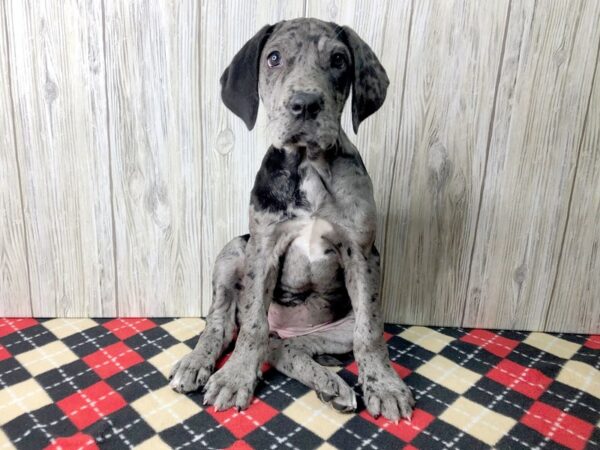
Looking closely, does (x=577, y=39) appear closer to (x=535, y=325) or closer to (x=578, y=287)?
(x=578, y=287)

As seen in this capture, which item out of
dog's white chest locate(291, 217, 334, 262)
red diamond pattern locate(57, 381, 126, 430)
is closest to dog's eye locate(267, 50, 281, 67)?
dog's white chest locate(291, 217, 334, 262)

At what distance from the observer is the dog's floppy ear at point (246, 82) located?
208 centimetres

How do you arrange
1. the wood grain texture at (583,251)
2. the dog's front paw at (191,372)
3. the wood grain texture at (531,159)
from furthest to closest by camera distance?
1. the wood grain texture at (583,251)
2. the wood grain texture at (531,159)
3. the dog's front paw at (191,372)

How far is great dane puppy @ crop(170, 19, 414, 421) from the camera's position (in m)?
1.99

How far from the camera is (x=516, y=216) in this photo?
8.90 ft

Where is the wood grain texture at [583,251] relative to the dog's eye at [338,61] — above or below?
below

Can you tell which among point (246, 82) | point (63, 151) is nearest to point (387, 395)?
point (246, 82)

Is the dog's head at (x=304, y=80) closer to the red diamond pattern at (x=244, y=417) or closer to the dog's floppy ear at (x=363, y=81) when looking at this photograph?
the dog's floppy ear at (x=363, y=81)

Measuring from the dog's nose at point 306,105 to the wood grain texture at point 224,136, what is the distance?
826 millimetres

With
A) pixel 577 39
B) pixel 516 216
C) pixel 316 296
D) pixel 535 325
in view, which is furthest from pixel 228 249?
pixel 577 39

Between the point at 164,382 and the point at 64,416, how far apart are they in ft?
1.40

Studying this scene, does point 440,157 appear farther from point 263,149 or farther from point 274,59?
point 274,59

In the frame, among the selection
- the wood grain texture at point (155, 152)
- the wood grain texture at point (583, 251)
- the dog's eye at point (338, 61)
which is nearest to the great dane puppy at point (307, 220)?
the dog's eye at point (338, 61)

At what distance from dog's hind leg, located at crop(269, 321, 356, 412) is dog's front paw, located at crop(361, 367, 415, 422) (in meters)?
0.07
